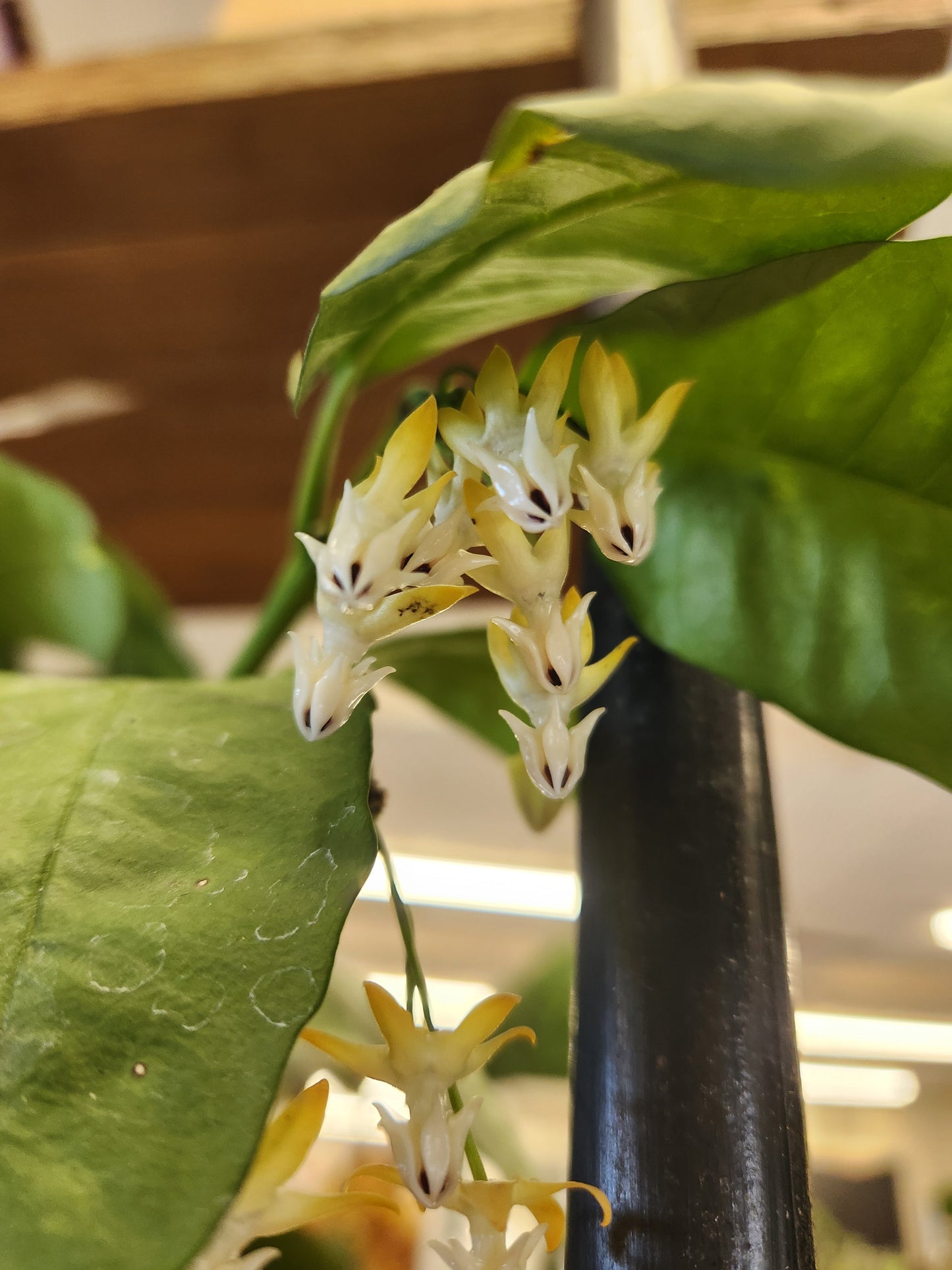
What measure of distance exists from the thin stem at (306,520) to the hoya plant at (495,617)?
13 millimetres

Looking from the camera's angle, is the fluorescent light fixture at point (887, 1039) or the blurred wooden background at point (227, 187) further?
the fluorescent light fixture at point (887, 1039)

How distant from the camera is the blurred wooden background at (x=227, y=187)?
409 millimetres

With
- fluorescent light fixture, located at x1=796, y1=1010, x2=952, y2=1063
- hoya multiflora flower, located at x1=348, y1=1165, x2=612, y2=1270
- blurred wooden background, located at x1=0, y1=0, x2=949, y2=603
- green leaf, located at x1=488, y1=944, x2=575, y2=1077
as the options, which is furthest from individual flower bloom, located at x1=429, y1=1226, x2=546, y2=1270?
fluorescent light fixture, located at x1=796, y1=1010, x2=952, y2=1063

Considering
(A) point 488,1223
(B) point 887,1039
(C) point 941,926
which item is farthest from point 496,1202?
(B) point 887,1039

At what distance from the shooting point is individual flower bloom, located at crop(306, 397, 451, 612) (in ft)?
0.52

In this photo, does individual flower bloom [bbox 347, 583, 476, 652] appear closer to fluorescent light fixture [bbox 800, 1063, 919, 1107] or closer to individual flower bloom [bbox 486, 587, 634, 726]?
individual flower bloom [bbox 486, 587, 634, 726]

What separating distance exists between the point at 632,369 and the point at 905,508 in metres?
0.07

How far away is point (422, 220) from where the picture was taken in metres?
0.15

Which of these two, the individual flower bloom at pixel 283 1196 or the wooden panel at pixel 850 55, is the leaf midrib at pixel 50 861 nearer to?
the individual flower bloom at pixel 283 1196

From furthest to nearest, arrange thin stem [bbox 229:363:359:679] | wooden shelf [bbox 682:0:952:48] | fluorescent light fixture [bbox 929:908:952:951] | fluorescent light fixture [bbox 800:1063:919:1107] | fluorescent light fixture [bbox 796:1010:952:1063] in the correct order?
fluorescent light fixture [bbox 800:1063:919:1107] < fluorescent light fixture [bbox 796:1010:952:1063] < fluorescent light fixture [bbox 929:908:952:951] < wooden shelf [bbox 682:0:952:48] < thin stem [bbox 229:363:359:679]

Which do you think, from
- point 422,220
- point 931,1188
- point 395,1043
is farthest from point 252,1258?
point 931,1188

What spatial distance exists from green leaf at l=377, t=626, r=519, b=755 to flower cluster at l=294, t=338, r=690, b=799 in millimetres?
154

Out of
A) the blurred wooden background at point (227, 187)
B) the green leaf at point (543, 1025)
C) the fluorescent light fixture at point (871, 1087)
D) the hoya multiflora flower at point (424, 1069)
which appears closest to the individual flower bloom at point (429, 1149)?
the hoya multiflora flower at point (424, 1069)

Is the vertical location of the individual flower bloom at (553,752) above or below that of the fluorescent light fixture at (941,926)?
below
